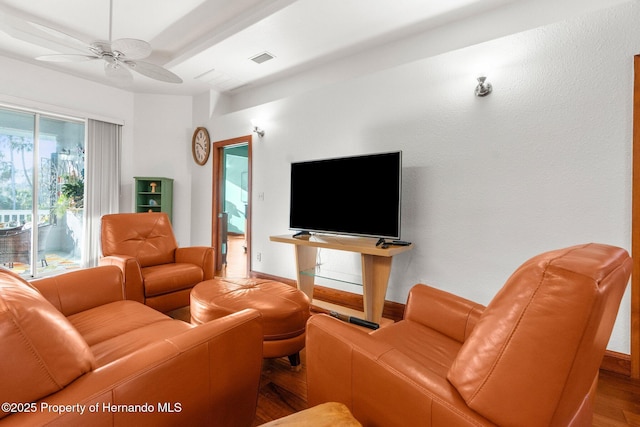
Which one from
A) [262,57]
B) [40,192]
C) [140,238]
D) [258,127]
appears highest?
[262,57]

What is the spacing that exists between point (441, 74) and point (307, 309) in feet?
7.27

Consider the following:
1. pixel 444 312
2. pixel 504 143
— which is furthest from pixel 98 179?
pixel 504 143

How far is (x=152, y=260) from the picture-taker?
296cm

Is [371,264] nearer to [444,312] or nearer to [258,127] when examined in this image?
[444,312]

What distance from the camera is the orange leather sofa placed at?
722 mm

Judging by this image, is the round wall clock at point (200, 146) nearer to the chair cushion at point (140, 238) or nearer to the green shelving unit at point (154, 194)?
the green shelving unit at point (154, 194)

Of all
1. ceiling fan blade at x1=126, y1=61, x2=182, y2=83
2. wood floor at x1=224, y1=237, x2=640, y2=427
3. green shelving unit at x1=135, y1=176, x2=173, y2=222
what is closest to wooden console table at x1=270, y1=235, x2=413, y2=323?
wood floor at x1=224, y1=237, x2=640, y2=427

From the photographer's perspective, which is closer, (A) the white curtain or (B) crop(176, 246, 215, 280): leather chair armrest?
(B) crop(176, 246, 215, 280): leather chair armrest

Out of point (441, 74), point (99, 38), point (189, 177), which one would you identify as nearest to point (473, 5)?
point (441, 74)

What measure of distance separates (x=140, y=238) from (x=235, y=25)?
228 centimetres

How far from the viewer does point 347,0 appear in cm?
242

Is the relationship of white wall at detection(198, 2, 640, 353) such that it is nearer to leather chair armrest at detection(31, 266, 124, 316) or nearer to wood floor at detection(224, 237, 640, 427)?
wood floor at detection(224, 237, 640, 427)

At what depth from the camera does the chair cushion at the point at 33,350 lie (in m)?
0.71

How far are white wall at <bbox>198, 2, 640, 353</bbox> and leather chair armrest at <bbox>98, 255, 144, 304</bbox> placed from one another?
6.36 feet
